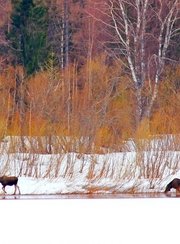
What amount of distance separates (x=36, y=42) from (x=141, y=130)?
1040cm

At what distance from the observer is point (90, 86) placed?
35781mm

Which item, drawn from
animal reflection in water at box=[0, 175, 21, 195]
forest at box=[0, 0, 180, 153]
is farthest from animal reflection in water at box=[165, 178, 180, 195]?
animal reflection in water at box=[0, 175, 21, 195]

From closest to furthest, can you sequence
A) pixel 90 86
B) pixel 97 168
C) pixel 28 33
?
pixel 97 168, pixel 90 86, pixel 28 33

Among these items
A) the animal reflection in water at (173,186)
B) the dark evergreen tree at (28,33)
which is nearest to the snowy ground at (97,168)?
the animal reflection in water at (173,186)

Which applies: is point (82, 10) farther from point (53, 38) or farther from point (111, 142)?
point (111, 142)
